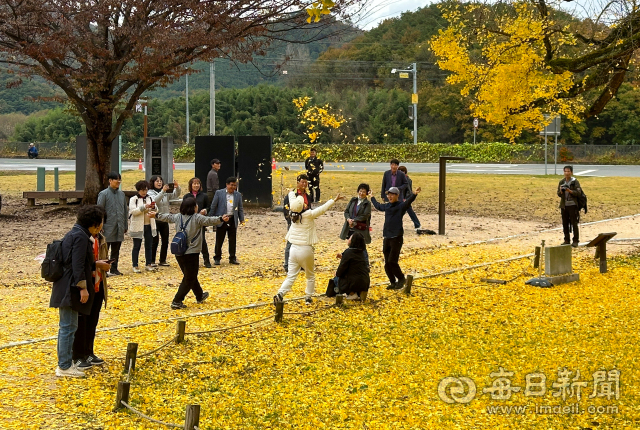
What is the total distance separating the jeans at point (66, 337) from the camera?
7496mm

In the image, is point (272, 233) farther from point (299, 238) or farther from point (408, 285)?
point (299, 238)

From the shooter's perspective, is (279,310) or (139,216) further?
(139,216)

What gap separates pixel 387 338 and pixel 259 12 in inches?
550

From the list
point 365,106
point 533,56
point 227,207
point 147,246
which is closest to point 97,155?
point 147,246

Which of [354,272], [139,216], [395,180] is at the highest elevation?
[395,180]

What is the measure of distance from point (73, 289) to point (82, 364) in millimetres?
785

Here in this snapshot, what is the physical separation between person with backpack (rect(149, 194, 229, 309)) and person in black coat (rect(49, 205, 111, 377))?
111 inches

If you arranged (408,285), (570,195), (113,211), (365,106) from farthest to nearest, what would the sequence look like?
1. (365,106)
2. (570,195)
3. (113,211)
4. (408,285)

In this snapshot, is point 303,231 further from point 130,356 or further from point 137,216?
point 137,216

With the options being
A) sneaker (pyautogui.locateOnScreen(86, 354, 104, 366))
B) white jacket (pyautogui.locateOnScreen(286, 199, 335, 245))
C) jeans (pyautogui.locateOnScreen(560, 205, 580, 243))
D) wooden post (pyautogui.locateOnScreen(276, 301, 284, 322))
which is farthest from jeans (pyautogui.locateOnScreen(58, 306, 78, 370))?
jeans (pyautogui.locateOnScreen(560, 205, 580, 243))

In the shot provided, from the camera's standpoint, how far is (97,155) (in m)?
21.9

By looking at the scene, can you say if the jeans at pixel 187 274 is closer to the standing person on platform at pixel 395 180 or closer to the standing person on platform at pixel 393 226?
the standing person on platform at pixel 393 226

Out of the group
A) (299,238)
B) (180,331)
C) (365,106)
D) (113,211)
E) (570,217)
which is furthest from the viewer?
(365,106)

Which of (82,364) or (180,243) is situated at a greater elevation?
(180,243)
